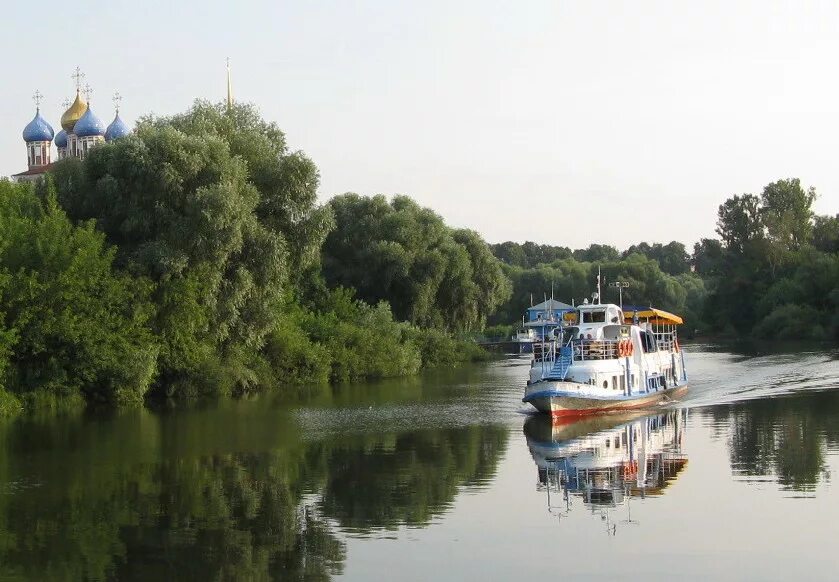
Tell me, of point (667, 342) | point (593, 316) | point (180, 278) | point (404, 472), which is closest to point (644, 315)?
point (667, 342)

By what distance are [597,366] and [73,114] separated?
7953 centimetres

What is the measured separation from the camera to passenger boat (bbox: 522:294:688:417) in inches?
1532

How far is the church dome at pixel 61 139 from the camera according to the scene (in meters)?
110

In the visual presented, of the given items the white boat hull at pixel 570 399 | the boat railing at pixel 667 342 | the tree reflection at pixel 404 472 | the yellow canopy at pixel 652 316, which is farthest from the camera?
the boat railing at pixel 667 342

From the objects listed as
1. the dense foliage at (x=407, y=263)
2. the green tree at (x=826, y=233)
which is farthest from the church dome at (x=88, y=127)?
the green tree at (x=826, y=233)

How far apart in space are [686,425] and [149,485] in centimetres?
1834

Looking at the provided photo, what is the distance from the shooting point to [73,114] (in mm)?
109000

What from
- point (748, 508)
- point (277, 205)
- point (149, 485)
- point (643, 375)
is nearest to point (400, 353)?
point (277, 205)

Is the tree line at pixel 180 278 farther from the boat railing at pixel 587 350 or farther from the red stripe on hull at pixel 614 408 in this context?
the red stripe on hull at pixel 614 408

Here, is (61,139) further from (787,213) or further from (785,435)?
(785,435)

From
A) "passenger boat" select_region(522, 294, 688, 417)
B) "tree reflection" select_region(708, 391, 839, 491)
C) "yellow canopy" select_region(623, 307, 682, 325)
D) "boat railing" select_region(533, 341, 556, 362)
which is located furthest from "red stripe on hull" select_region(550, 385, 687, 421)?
"yellow canopy" select_region(623, 307, 682, 325)

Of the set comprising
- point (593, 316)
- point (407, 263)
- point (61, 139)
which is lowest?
point (593, 316)

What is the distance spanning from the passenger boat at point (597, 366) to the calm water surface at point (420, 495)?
2.94 ft

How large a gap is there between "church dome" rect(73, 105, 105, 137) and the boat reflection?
240 ft
